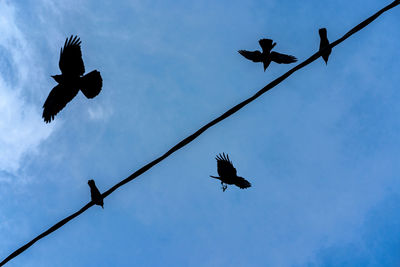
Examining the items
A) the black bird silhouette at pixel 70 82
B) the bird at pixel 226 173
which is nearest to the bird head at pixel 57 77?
the black bird silhouette at pixel 70 82

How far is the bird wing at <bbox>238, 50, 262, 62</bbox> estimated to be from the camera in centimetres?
750

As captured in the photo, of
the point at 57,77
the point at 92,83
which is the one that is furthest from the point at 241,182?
the point at 57,77

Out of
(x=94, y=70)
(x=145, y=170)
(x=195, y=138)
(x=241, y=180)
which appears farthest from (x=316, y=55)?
(x=241, y=180)

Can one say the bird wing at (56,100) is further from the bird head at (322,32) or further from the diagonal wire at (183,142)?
the diagonal wire at (183,142)

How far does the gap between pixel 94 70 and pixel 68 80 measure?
46cm

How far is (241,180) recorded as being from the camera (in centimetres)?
809

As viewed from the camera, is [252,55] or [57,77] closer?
[57,77]

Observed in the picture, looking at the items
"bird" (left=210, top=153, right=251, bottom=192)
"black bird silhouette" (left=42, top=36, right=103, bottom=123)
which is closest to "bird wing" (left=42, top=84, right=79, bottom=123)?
"black bird silhouette" (left=42, top=36, right=103, bottom=123)

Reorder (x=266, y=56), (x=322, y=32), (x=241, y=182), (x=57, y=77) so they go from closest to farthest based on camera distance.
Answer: (x=322, y=32) < (x=57, y=77) < (x=266, y=56) < (x=241, y=182)

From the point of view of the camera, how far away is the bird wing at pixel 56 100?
6.46 metres

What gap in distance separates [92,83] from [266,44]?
331 cm

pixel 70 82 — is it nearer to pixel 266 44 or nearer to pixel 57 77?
pixel 57 77

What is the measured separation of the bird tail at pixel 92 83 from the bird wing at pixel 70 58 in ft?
0.70

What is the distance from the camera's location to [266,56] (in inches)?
292
